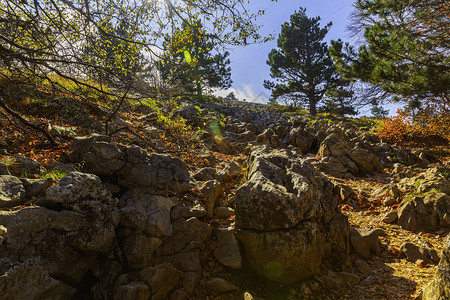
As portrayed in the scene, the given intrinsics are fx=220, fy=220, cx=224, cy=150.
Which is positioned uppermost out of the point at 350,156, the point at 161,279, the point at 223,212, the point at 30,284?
the point at 350,156

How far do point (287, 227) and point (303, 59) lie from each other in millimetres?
25558

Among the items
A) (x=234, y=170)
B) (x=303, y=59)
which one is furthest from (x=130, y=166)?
(x=303, y=59)

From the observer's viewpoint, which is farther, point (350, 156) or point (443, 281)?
point (350, 156)

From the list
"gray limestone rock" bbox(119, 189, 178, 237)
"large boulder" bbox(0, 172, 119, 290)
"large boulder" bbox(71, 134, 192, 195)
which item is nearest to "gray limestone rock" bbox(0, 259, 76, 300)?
"large boulder" bbox(0, 172, 119, 290)

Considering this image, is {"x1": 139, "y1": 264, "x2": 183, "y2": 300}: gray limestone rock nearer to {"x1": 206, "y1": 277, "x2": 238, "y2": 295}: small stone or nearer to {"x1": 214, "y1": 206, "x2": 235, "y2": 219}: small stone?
{"x1": 206, "y1": 277, "x2": 238, "y2": 295}: small stone

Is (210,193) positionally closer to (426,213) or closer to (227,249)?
(227,249)

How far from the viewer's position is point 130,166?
156 inches

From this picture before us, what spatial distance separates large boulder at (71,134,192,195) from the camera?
3.87 metres

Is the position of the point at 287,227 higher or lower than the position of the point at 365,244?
higher

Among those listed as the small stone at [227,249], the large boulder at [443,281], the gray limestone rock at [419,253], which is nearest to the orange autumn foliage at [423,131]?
the gray limestone rock at [419,253]

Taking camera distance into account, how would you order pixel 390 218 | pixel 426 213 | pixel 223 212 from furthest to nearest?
pixel 390 218
pixel 426 213
pixel 223 212

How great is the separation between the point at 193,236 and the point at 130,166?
168 cm

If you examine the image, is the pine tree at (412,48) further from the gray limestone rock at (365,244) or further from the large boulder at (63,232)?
the large boulder at (63,232)

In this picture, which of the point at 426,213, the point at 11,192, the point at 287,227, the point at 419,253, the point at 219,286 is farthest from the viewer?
the point at 426,213
